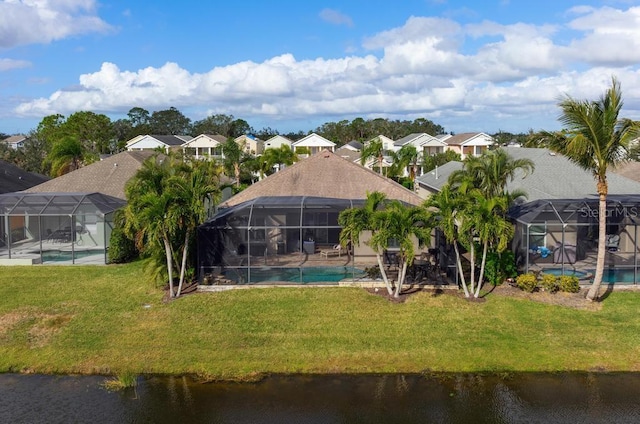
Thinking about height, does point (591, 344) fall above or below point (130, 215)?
below

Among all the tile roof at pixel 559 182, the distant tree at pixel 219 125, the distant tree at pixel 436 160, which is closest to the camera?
the tile roof at pixel 559 182

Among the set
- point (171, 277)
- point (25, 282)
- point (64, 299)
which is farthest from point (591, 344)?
point (25, 282)

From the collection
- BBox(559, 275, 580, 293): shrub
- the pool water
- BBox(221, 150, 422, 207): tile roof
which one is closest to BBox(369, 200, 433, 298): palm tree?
BBox(559, 275, 580, 293): shrub

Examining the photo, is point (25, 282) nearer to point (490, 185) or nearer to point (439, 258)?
point (439, 258)

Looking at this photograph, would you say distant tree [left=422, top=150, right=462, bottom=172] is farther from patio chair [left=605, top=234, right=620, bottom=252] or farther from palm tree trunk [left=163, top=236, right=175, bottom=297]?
palm tree trunk [left=163, top=236, right=175, bottom=297]

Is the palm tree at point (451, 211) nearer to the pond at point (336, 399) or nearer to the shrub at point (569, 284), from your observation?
the shrub at point (569, 284)

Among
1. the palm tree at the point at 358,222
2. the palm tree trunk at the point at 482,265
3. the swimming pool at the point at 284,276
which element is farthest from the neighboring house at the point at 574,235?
the swimming pool at the point at 284,276
